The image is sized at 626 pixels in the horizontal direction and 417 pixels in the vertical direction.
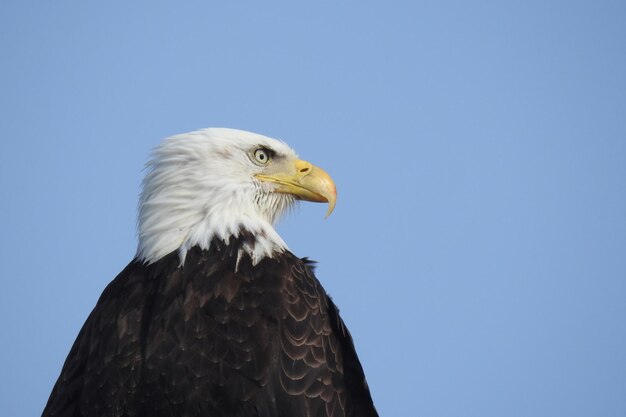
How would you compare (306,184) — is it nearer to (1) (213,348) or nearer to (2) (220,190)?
(2) (220,190)

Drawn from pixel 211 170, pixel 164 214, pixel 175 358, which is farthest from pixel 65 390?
pixel 211 170

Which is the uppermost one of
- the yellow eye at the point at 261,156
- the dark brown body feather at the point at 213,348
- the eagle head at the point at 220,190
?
the yellow eye at the point at 261,156

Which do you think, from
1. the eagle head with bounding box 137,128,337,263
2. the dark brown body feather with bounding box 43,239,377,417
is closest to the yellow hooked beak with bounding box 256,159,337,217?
the eagle head with bounding box 137,128,337,263

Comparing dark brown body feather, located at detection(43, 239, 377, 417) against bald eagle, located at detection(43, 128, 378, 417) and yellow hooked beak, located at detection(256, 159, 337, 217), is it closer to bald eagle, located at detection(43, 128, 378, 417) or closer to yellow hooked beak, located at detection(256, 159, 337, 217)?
bald eagle, located at detection(43, 128, 378, 417)

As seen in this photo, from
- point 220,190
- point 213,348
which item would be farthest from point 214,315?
point 220,190

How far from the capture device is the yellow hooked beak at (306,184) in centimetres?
577

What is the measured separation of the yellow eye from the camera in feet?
18.7

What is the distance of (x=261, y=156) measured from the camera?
5.74 meters

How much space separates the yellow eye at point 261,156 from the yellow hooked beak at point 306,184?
0.30 feet

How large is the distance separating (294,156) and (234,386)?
1.77m

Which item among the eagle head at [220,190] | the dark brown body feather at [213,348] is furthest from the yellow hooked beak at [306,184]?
the dark brown body feather at [213,348]

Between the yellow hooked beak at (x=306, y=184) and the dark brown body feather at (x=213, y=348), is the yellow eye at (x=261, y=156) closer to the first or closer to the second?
the yellow hooked beak at (x=306, y=184)

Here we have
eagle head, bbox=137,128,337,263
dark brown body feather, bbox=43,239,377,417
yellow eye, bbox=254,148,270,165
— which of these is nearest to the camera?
dark brown body feather, bbox=43,239,377,417

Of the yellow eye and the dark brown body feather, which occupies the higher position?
the yellow eye
